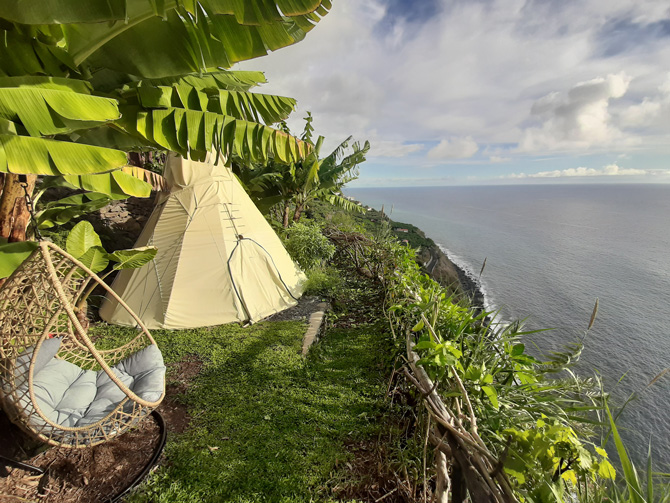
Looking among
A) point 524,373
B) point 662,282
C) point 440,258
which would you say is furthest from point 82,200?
point 662,282

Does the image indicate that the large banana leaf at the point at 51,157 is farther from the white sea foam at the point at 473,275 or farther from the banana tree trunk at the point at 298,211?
the white sea foam at the point at 473,275

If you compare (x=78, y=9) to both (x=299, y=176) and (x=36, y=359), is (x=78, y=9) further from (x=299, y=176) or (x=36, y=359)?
(x=299, y=176)

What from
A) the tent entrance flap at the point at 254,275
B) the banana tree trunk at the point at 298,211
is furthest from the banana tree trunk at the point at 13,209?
the banana tree trunk at the point at 298,211

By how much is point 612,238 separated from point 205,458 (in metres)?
29.2

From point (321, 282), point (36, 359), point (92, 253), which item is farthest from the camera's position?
point (321, 282)

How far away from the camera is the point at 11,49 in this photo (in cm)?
222

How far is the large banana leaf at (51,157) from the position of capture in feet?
6.51

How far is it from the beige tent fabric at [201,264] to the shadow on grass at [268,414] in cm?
53

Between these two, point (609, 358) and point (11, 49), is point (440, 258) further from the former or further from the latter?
point (11, 49)

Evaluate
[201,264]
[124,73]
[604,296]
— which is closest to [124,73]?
[124,73]

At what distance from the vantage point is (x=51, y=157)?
6.96 feet

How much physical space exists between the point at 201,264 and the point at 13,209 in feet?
9.29

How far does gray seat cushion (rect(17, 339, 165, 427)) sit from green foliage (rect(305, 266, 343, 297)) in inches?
146

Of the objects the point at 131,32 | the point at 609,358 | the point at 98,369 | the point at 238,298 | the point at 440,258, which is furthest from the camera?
the point at 440,258
